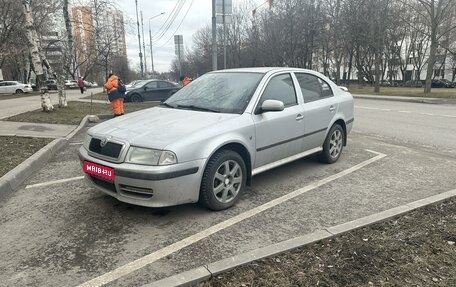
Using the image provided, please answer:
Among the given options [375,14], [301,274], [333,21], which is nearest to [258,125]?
[301,274]

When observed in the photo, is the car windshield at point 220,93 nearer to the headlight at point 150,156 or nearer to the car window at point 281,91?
the car window at point 281,91

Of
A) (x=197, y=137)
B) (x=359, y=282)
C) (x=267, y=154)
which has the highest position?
(x=197, y=137)

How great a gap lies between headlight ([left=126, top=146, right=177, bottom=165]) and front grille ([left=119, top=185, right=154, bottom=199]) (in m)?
0.26

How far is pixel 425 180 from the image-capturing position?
504cm

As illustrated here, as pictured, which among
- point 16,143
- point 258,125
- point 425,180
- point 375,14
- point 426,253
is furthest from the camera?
point 375,14

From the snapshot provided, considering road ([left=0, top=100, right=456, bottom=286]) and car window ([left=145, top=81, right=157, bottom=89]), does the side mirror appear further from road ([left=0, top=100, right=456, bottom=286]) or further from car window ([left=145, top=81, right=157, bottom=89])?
car window ([left=145, top=81, right=157, bottom=89])

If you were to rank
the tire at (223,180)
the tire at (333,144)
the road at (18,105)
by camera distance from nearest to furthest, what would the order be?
the tire at (223,180) < the tire at (333,144) < the road at (18,105)

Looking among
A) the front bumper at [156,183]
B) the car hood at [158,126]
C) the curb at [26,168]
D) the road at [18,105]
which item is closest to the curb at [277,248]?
the front bumper at [156,183]

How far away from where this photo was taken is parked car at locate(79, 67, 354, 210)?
3498mm

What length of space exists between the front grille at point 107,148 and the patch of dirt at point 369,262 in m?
1.65

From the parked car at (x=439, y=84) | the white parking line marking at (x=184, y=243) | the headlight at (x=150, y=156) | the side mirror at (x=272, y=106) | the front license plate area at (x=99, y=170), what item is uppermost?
the side mirror at (x=272, y=106)

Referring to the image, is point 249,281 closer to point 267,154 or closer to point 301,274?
point 301,274

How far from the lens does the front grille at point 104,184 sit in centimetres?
367

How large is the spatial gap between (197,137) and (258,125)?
0.95 m
